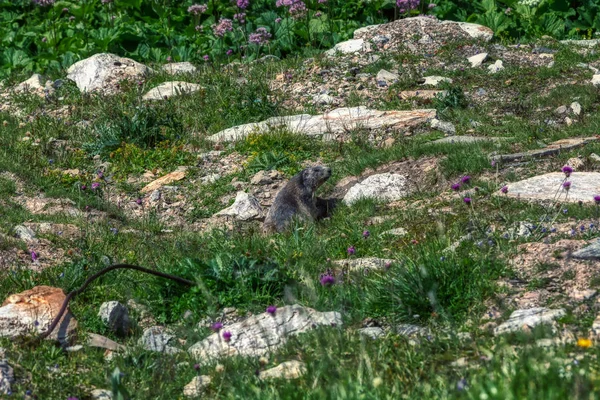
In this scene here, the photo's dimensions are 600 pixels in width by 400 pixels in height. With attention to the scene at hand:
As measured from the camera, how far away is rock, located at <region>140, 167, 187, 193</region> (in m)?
10.9

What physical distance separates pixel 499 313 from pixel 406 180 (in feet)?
13.5

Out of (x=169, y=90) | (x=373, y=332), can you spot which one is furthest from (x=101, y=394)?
(x=169, y=90)

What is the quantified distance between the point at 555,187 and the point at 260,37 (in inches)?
301

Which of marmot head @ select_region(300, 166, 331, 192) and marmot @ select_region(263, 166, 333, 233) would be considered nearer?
marmot @ select_region(263, 166, 333, 233)

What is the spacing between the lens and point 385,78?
13.2 metres

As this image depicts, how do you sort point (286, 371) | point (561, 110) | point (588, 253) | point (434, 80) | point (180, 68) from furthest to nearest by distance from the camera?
point (180, 68), point (434, 80), point (561, 110), point (588, 253), point (286, 371)

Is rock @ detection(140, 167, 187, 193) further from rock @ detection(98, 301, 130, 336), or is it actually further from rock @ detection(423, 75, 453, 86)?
rock @ detection(98, 301, 130, 336)

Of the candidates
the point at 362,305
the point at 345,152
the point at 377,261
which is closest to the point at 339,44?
the point at 345,152

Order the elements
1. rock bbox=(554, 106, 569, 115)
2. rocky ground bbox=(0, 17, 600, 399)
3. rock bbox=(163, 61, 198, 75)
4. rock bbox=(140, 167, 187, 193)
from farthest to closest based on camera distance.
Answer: rock bbox=(163, 61, 198, 75) < rock bbox=(554, 106, 569, 115) < rock bbox=(140, 167, 187, 193) < rocky ground bbox=(0, 17, 600, 399)

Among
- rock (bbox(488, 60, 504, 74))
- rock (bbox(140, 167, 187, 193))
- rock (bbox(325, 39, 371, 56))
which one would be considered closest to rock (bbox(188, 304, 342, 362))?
rock (bbox(140, 167, 187, 193))

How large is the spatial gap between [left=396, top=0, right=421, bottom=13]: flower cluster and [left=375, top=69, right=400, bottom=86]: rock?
246 cm

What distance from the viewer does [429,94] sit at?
1261 cm

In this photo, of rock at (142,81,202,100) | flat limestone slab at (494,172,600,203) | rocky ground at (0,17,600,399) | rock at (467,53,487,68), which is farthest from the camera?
rock at (467,53,487,68)

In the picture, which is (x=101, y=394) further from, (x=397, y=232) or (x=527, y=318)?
(x=397, y=232)
